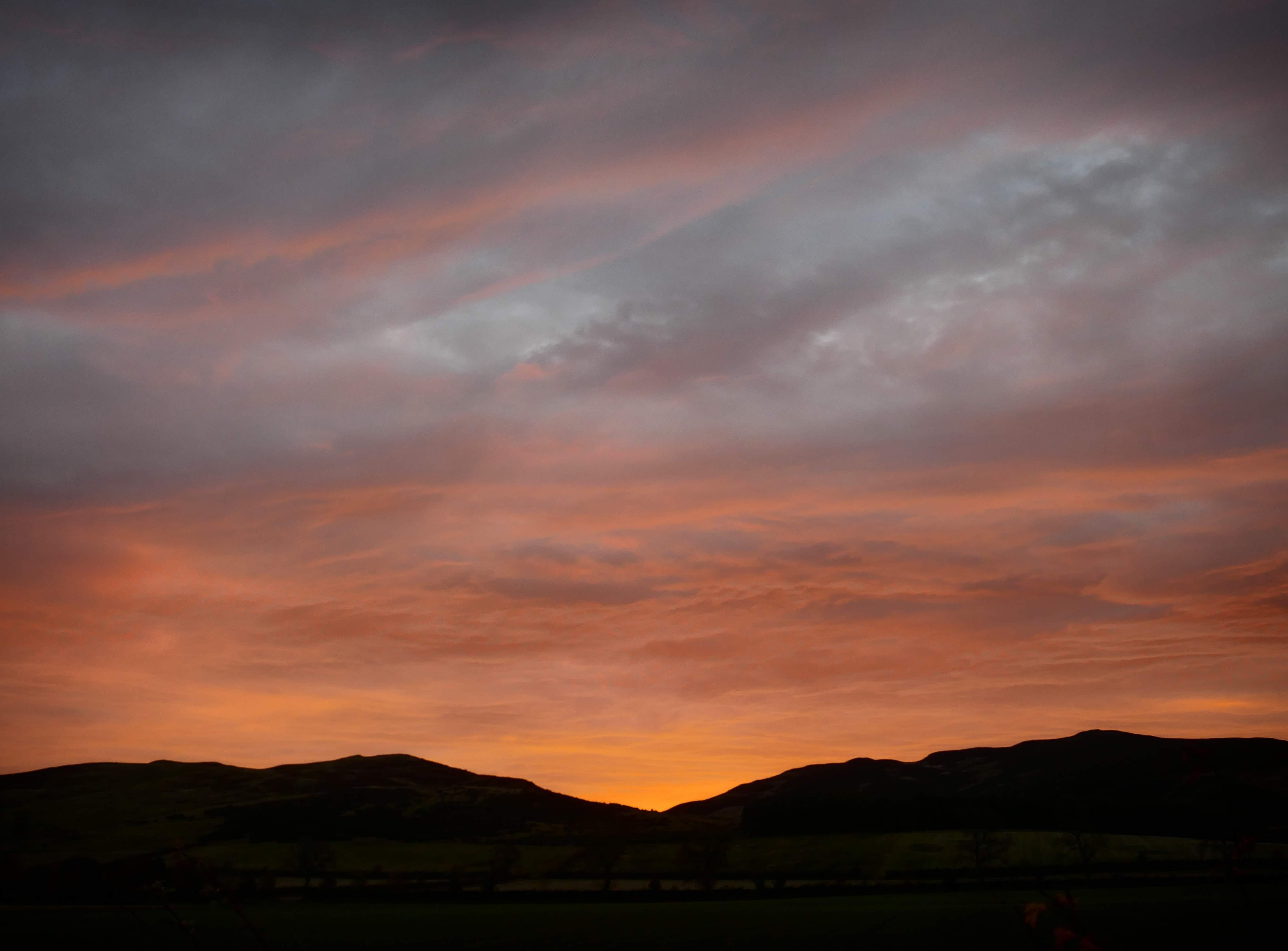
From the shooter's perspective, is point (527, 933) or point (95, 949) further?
point (527, 933)

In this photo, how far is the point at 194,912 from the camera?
156250 millimetres

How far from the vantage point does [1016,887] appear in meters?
171

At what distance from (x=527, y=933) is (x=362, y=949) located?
2055cm

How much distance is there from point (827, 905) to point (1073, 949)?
15173 centimetres

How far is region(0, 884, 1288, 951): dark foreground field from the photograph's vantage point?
102 metres

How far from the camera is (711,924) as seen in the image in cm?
12825

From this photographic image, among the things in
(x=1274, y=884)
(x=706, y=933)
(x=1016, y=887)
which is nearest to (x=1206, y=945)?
(x=706, y=933)

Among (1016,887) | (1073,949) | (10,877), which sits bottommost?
(1016,887)

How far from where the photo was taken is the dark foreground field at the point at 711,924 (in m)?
102

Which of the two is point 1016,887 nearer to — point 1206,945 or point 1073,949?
point 1206,945

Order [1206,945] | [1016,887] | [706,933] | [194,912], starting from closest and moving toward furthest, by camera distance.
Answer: [1206,945] < [706,933] < [194,912] < [1016,887]

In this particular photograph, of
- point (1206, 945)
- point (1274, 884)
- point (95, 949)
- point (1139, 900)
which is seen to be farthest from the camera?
point (1274, 884)

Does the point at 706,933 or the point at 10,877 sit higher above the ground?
the point at 10,877

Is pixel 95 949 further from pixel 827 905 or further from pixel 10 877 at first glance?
pixel 10 877
